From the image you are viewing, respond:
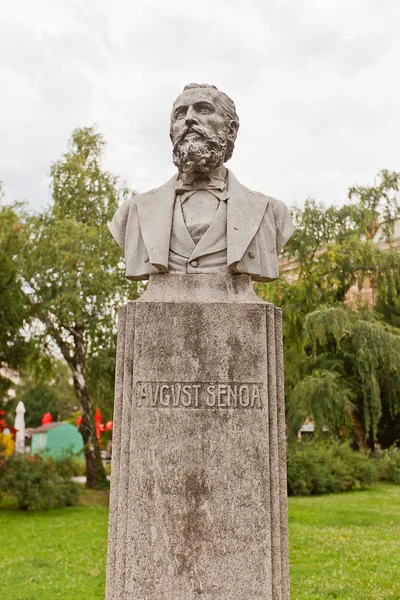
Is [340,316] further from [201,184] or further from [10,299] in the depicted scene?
[201,184]

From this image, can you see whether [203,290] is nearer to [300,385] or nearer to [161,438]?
[161,438]

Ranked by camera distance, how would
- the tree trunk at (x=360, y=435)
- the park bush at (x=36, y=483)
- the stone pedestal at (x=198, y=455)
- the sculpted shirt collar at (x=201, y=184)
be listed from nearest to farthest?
the stone pedestal at (x=198, y=455), the sculpted shirt collar at (x=201, y=184), the park bush at (x=36, y=483), the tree trunk at (x=360, y=435)

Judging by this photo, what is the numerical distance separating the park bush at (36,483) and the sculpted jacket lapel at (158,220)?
34.4ft

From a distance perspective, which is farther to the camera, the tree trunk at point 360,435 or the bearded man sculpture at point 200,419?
the tree trunk at point 360,435

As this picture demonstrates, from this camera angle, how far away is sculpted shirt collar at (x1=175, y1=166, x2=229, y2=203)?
410 centimetres

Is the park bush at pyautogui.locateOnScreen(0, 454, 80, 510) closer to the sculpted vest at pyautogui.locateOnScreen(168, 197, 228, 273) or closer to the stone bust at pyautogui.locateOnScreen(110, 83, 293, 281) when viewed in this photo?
the stone bust at pyautogui.locateOnScreen(110, 83, 293, 281)

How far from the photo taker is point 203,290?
3.77 meters

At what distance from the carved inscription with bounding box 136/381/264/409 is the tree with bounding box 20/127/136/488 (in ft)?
38.5

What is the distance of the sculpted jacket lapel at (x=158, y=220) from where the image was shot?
381 centimetres

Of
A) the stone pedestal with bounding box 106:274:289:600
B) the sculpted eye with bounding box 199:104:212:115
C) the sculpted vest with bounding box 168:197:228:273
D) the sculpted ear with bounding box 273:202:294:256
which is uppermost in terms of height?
the sculpted eye with bounding box 199:104:212:115

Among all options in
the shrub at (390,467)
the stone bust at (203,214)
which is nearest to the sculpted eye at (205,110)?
the stone bust at (203,214)

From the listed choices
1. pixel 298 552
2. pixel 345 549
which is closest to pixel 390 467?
pixel 345 549

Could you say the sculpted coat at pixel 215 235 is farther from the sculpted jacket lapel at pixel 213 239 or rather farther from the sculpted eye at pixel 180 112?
the sculpted eye at pixel 180 112

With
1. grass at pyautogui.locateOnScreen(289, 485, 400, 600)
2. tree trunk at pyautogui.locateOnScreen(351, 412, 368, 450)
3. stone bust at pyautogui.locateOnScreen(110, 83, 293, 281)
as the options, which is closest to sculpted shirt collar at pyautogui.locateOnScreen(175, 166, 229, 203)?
stone bust at pyautogui.locateOnScreen(110, 83, 293, 281)
